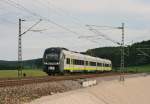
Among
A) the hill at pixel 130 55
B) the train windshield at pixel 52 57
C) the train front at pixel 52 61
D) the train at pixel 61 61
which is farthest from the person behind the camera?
the hill at pixel 130 55

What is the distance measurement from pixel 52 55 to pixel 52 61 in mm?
674

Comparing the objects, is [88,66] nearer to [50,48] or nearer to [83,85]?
[50,48]

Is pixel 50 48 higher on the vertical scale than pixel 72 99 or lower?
higher

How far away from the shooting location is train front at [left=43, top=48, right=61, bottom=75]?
46.0 meters

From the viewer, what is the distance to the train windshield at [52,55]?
4649 centimetres

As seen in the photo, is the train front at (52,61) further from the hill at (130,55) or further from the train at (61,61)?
the hill at (130,55)

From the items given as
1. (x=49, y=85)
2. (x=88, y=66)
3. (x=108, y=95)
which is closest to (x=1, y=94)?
(x=49, y=85)

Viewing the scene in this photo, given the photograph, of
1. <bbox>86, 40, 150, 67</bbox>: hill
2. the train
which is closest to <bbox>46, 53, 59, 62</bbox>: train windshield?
the train

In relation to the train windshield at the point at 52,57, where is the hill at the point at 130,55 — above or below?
above

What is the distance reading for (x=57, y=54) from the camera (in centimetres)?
4656

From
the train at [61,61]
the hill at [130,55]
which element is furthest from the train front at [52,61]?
the hill at [130,55]

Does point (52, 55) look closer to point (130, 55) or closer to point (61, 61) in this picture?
point (61, 61)

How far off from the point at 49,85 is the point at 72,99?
12.3 ft

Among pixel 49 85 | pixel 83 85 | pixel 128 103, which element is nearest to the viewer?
pixel 49 85
